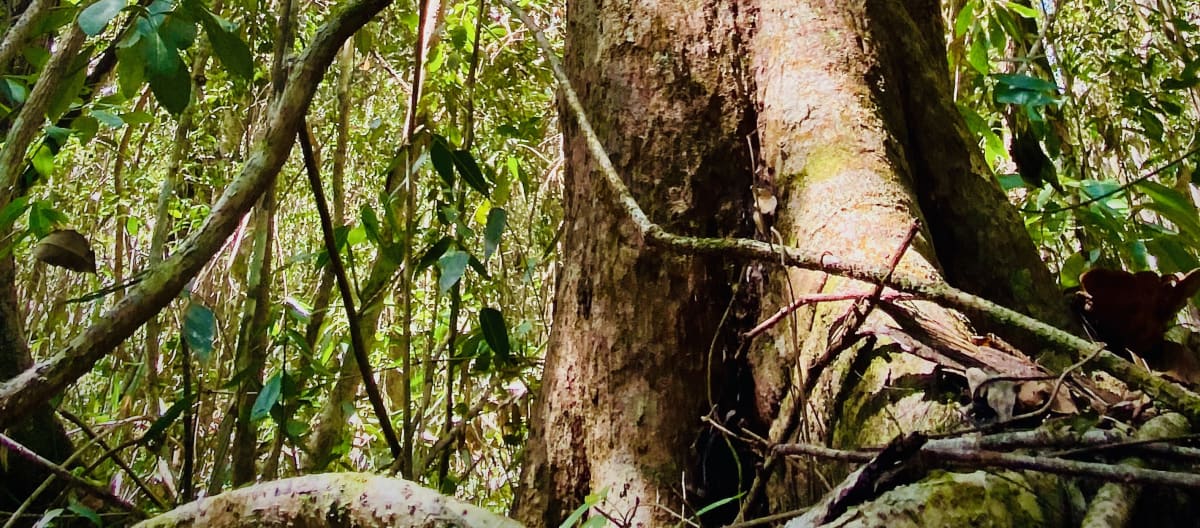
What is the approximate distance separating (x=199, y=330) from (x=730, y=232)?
76 centimetres

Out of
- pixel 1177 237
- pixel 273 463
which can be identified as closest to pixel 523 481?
pixel 273 463

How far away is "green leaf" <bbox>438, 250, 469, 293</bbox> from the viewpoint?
1444 millimetres

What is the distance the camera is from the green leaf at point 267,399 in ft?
4.91

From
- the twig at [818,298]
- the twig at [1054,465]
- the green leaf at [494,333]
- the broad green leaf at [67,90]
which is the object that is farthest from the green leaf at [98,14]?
the twig at [1054,465]

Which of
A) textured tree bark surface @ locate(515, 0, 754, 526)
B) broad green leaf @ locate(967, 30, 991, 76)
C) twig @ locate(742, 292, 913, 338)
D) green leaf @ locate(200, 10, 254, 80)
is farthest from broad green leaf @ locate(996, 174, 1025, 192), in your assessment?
green leaf @ locate(200, 10, 254, 80)

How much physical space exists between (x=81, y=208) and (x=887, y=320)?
2493 millimetres

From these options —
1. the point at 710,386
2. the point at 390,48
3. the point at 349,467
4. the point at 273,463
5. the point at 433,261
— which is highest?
the point at 390,48

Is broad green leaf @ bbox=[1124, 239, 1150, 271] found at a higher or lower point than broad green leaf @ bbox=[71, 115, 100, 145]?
lower

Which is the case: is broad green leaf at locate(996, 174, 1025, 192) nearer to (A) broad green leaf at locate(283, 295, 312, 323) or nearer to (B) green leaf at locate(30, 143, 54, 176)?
(A) broad green leaf at locate(283, 295, 312, 323)

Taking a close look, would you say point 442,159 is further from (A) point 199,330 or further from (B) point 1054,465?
(B) point 1054,465

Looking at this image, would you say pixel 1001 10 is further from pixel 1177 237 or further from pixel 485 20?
pixel 485 20

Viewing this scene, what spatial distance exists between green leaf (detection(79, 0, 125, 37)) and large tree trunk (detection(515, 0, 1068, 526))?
0.57 metres

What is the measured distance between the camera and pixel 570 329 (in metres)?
1.22

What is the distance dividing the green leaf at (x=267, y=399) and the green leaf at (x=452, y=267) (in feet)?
1.06
